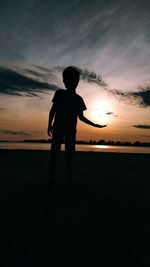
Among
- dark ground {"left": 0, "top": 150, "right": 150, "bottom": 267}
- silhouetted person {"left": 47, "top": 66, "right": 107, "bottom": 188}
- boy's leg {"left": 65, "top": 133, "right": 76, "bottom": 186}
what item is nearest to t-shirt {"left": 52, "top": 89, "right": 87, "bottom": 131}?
silhouetted person {"left": 47, "top": 66, "right": 107, "bottom": 188}

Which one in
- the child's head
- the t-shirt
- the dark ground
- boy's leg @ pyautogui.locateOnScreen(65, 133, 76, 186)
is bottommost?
the dark ground

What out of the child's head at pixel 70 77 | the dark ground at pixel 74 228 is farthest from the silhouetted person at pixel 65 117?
the dark ground at pixel 74 228

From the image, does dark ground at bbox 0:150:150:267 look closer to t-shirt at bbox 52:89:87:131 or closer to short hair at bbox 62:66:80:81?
t-shirt at bbox 52:89:87:131

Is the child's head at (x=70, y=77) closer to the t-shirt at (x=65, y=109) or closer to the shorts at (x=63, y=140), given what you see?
the t-shirt at (x=65, y=109)

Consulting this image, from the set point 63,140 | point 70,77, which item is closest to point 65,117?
point 63,140

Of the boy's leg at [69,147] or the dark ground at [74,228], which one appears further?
the boy's leg at [69,147]

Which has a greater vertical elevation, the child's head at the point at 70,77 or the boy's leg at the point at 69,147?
the child's head at the point at 70,77

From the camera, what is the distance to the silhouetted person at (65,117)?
4.95 m

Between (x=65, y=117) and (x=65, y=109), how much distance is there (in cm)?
16

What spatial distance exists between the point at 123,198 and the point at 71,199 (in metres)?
0.91

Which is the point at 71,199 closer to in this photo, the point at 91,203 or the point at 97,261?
the point at 91,203

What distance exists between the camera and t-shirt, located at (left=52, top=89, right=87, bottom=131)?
4.95 m

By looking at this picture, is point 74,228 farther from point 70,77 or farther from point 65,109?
point 70,77

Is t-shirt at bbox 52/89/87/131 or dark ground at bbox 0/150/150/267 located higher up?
t-shirt at bbox 52/89/87/131
